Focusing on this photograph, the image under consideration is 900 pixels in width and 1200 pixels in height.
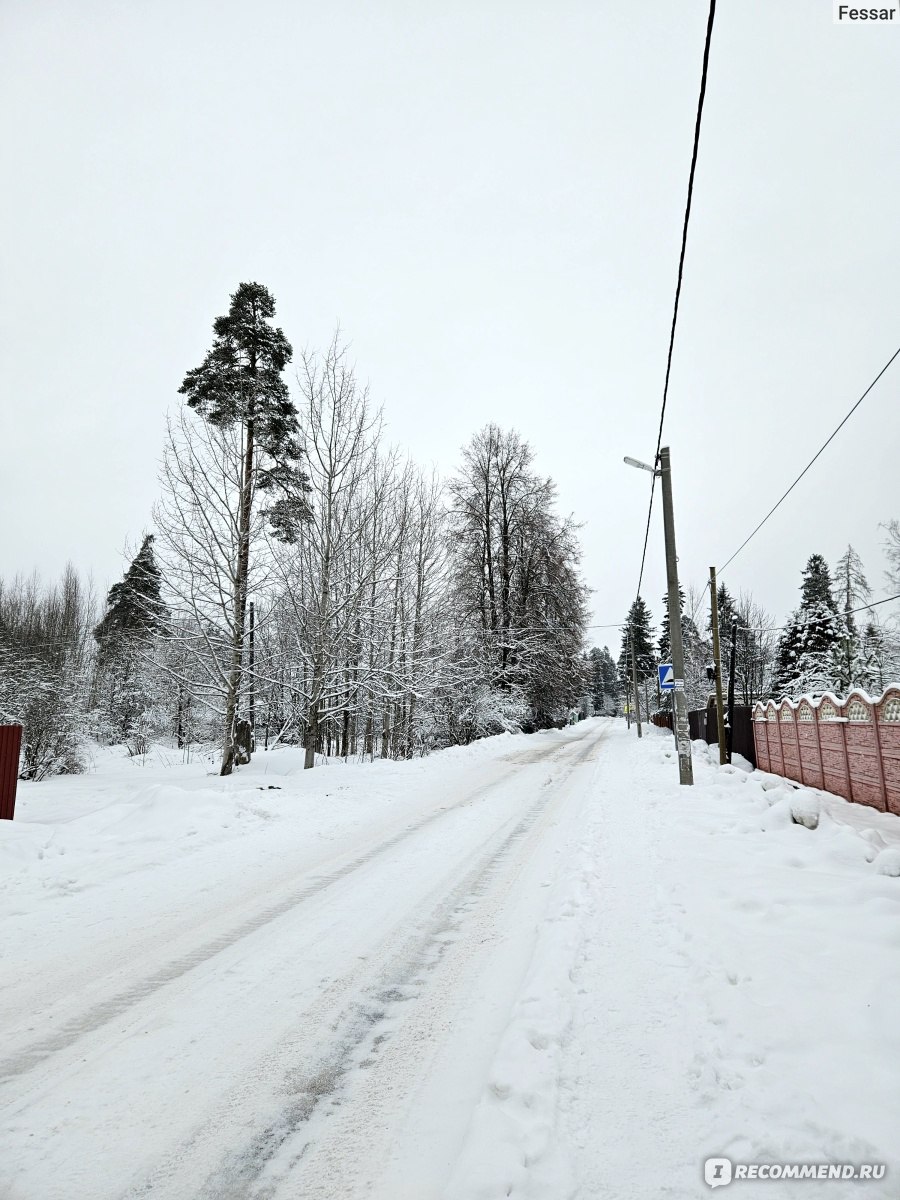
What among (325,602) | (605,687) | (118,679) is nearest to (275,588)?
(325,602)

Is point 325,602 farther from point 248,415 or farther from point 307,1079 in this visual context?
point 307,1079

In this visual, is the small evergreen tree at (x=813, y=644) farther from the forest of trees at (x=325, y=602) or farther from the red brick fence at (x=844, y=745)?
the red brick fence at (x=844, y=745)

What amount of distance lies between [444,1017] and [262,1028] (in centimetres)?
97

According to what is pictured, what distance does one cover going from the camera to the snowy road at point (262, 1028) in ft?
7.20

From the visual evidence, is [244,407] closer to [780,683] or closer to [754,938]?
[754,938]

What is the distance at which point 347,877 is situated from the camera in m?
6.00

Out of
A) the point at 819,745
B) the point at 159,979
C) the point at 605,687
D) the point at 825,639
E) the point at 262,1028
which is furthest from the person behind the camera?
the point at 605,687

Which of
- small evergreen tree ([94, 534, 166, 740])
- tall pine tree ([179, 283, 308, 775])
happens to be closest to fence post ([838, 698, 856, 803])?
tall pine tree ([179, 283, 308, 775])

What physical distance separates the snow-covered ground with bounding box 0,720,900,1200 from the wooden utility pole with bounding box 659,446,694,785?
5.56 m

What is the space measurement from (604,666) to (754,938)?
141 meters

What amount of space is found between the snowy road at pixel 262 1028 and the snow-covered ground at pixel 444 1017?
0.01 m

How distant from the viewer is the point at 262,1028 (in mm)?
3133

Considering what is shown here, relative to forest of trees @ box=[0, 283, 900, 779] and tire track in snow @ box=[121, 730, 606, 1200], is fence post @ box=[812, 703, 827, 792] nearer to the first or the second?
forest of trees @ box=[0, 283, 900, 779]

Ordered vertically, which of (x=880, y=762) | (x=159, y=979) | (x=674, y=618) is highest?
(x=674, y=618)
